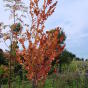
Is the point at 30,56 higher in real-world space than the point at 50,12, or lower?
lower

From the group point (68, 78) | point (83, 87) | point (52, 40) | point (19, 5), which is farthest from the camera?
point (68, 78)

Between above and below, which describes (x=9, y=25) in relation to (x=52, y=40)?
above

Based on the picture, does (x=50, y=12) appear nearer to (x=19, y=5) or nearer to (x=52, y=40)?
(x=52, y=40)

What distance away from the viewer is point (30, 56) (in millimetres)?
8617

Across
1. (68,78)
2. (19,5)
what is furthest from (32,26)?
(68,78)

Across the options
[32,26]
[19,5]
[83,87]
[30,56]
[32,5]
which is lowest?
[83,87]

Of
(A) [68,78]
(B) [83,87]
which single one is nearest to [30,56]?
(B) [83,87]

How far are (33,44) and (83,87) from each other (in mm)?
6497

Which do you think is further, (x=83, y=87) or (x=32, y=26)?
(x=83, y=87)

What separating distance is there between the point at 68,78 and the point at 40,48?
9.15 meters

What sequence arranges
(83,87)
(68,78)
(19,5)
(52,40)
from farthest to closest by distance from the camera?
1. (68,78)
2. (83,87)
3. (19,5)
4. (52,40)

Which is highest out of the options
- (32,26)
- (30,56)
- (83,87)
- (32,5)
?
(32,5)

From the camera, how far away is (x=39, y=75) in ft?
28.2

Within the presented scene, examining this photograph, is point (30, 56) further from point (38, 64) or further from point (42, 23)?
point (42, 23)
